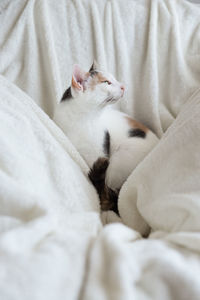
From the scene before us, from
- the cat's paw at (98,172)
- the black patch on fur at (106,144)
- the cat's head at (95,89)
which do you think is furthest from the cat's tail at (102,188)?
the cat's head at (95,89)

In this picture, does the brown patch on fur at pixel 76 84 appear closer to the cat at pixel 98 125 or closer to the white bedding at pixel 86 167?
the cat at pixel 98 125

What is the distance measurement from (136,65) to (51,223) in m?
0.85

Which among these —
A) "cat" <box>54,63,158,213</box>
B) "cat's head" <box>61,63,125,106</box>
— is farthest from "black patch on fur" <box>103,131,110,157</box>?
"cat's head" <box>61,63,125,106</box>

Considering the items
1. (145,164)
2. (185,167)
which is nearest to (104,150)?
(145,164)

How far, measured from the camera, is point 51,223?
51 centimetres

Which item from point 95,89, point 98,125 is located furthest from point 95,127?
point 95,89

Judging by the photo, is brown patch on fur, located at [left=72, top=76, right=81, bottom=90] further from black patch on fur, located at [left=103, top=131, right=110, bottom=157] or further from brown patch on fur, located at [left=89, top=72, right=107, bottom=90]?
black patch on fur, located at [left=103, top=131, right=110, bottom=157]

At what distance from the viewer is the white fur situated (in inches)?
39.0

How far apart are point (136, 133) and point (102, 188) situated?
0.28 meters

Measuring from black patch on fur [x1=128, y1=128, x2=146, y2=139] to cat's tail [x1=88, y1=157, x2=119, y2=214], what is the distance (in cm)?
21

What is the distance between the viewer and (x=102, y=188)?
0.85 m

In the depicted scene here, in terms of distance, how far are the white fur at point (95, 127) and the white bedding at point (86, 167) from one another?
0.40 feet

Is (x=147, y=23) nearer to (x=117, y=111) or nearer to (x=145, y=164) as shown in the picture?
(x=117, y=111)

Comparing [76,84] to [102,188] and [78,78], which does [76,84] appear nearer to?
[78,78]
